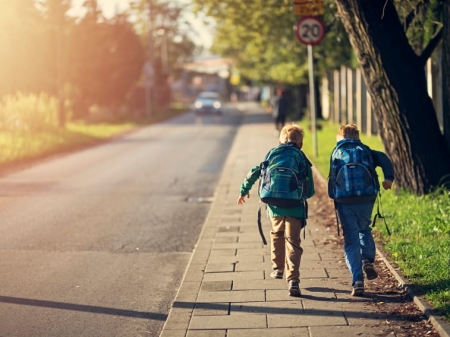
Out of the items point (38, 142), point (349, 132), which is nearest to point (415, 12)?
point (349, 132)

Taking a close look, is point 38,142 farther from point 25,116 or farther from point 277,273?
point 277,273

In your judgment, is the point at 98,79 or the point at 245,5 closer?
the point at 245,5

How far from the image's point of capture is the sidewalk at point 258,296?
600cm

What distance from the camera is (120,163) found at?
2078 centimetres

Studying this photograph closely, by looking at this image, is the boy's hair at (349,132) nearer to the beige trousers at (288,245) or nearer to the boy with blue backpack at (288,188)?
the boy with blue backpack at (288,188)

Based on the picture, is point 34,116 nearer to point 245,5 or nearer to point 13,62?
point 245,5

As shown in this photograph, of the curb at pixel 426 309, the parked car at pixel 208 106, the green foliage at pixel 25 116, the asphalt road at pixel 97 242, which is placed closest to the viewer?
the curb at pixel 426 309

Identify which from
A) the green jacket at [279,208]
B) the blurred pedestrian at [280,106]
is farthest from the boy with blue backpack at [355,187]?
the blurred pedestrian at [280,106]

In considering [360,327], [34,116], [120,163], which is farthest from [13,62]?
[360,327]

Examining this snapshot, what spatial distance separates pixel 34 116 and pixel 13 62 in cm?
1127

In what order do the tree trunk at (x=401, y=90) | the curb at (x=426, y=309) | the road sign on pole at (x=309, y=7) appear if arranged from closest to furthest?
the curb at (x=426, y=309) → the tree trunk at (x=401, y=90) → the road sign on pole at (x=309, y=7)

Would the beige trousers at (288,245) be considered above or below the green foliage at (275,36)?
below

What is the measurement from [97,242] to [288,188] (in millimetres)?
3566

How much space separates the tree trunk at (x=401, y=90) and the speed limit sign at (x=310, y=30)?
20.6 feet
